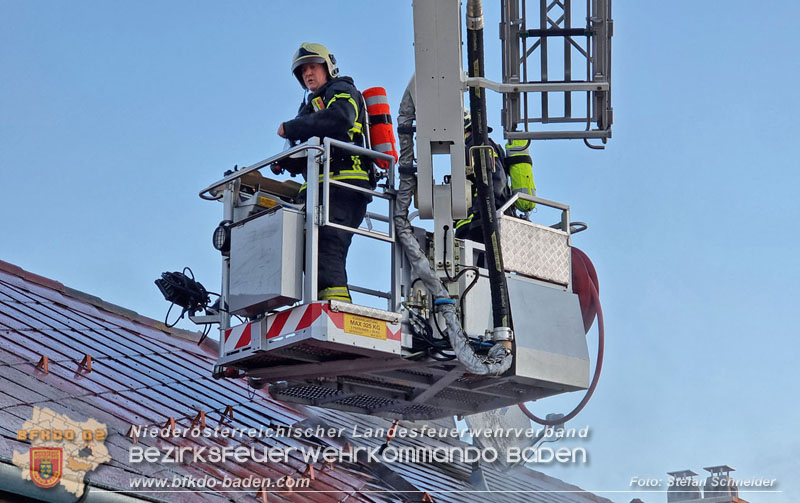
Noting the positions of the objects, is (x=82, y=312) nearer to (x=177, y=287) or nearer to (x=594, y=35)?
(x=177, y=287)

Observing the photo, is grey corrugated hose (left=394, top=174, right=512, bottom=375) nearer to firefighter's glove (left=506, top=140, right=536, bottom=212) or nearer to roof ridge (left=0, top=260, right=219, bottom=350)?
firefighter's glove (left=506, top=140, right=536, bottom=212)

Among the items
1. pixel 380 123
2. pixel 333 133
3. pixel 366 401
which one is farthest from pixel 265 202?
pixel 366 401

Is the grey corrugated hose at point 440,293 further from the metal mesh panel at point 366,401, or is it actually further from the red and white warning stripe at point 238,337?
the metal mesh panel at point 366,401

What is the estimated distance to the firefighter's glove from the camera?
35.0 feet

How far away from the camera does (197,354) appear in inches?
490

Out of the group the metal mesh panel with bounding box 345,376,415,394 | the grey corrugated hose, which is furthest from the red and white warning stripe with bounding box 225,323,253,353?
the grey corrugated hose

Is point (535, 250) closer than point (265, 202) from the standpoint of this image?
No

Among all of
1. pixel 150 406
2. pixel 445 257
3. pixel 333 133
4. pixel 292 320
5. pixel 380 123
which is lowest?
pixel 150 406

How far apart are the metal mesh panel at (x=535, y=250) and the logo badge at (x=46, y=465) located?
4.19 m

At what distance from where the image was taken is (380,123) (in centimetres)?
988

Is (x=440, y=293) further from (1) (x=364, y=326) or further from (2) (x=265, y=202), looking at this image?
(2) (x=265, y=202)

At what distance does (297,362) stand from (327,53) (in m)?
2.58

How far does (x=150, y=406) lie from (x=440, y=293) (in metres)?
2.57

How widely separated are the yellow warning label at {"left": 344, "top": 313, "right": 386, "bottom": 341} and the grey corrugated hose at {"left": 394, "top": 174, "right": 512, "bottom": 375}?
0.56 meters
